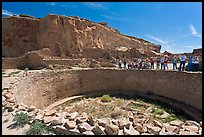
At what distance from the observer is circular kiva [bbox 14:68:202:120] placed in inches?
385

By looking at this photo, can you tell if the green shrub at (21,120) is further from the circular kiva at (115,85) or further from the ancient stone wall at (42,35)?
the ancient stone wall at (42,35)

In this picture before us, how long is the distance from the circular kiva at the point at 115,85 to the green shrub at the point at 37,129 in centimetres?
456

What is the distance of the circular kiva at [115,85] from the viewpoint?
9773mm

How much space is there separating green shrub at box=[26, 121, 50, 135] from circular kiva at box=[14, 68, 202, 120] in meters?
4.56

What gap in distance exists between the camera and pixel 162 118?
342 inches

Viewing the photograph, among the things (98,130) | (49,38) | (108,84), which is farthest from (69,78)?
(49,38)

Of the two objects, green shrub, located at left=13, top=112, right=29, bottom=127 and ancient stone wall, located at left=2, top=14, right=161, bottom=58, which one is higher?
ancient stone wall, located at left=2, top=14, right=161, bottom=58

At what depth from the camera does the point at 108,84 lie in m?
13.8

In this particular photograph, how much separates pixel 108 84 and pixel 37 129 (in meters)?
9.99

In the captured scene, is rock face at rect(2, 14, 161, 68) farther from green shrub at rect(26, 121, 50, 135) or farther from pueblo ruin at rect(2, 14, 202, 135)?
green shrub at rect(26, 121, 50, 135)

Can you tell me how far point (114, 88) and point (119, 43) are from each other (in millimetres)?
24605

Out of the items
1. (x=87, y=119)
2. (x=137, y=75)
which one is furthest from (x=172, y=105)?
(x=87, y=119)

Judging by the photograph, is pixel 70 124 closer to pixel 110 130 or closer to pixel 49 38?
pixel 110 130

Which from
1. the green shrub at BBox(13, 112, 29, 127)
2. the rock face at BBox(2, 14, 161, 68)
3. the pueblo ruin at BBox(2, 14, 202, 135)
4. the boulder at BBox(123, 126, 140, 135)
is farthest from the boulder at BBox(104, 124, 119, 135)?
the rock face at BBox(2, 14, 161, 68)
